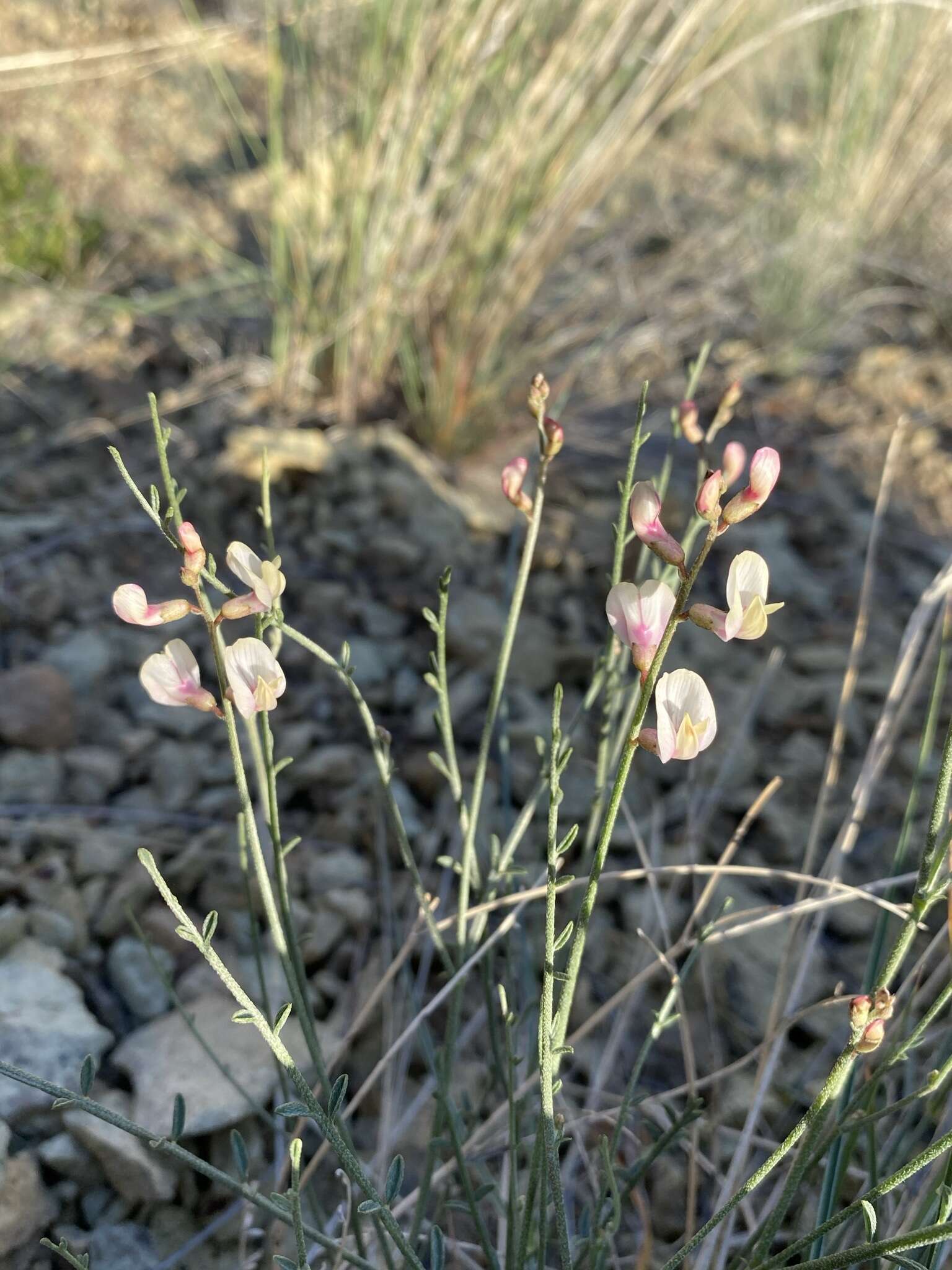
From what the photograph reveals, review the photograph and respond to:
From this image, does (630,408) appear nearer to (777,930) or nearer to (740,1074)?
(777,930)

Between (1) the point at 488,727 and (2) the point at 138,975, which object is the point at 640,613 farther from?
(2) the point at 138,975

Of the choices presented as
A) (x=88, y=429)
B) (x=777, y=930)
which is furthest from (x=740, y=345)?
(x=777, y=930)

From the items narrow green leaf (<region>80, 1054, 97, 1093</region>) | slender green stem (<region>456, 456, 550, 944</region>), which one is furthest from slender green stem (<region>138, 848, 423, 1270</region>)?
slender green stem (<region>456, 456, 550, 944</region>)

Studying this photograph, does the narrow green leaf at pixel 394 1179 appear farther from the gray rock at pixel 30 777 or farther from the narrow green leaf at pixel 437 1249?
the gray rock at pixel 30 777

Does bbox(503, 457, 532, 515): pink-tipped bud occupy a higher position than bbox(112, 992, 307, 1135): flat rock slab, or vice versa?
bbox(503, 457, 532, 515): pink-tipped bud

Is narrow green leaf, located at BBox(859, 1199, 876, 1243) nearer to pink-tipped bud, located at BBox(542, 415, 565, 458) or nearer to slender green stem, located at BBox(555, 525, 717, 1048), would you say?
slender green stem, located at BBox(555, 525, 717, 1048)

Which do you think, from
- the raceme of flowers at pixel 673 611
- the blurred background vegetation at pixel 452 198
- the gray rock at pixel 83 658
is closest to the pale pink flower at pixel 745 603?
the raceme of flowers at pixel 673 611
